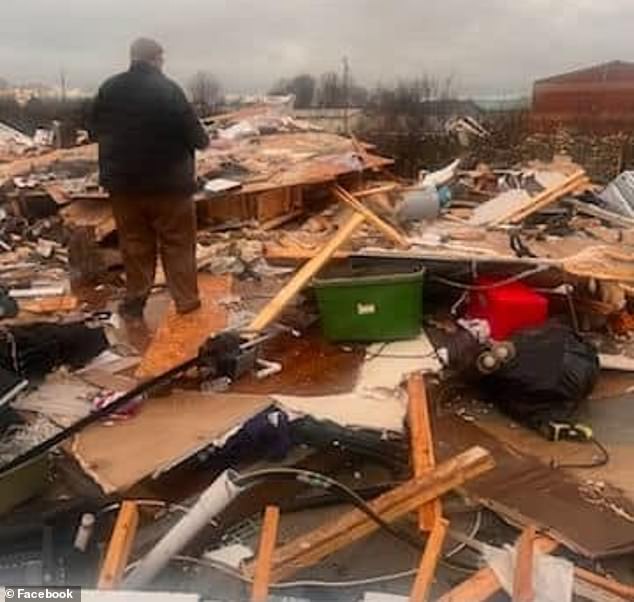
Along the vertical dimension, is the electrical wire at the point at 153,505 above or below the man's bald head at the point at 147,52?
below

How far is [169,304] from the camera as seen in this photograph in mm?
3488

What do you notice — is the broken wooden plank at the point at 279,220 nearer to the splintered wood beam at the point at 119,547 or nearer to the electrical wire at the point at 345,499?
the electrical wire at the point at 345,499

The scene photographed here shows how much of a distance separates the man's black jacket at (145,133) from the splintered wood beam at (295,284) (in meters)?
0.54

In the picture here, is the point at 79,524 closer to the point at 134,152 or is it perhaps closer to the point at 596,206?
the point at 134,152

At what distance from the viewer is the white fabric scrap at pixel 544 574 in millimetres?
1616

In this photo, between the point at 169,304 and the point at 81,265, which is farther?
the point at 81,265

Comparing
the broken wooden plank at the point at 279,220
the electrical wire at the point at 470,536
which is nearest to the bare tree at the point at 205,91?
the electrical wire at the point at 470,536

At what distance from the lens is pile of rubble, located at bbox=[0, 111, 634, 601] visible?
1.79m

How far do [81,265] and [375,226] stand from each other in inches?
57.8

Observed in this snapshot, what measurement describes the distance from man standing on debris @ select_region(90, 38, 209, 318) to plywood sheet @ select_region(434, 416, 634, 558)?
4.27 feet

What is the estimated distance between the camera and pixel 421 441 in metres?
→ 2.12

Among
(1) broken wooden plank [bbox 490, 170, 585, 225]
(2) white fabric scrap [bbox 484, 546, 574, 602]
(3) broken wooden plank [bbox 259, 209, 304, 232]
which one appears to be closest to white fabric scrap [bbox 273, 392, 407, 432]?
(2) white fabric scrap [bbox 484, 546, 574, 602]

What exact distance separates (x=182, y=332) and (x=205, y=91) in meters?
0.85

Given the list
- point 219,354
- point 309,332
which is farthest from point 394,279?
point 219,354
